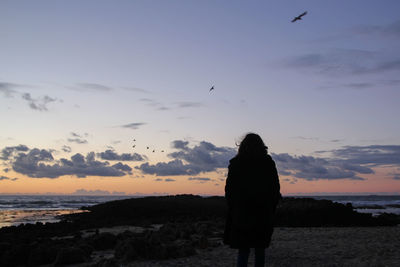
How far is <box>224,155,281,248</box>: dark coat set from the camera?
18.4 feet

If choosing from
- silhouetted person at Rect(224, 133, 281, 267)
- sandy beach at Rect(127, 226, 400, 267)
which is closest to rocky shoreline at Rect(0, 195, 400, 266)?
sandy beach at Rect(127, 226, 400, 267)

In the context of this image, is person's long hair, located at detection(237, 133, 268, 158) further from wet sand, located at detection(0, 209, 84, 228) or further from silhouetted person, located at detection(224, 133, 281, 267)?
wet sand, located at detection(0, 209, 84, 228)

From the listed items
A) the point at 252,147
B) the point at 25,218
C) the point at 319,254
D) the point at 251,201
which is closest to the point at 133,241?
the point at 319,254

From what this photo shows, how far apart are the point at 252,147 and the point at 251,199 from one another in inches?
29.2

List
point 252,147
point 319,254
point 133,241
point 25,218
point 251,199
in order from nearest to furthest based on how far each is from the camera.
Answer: point 251,199 < point 252,147 < point 319,254 < point 133,241 < point 25,218

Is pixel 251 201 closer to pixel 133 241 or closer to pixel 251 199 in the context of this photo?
pixel 251 199

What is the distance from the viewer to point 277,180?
5879 mm

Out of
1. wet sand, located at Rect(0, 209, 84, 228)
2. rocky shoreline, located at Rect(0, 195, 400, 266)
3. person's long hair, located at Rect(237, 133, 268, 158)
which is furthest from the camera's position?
wet sand, located at Rect(0, 209, 84, 228)

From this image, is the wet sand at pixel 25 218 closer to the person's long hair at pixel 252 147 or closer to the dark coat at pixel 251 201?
the dark coat at pixel 251 201

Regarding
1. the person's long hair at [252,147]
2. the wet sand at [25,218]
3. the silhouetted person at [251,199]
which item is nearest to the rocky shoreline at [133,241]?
the silhouetted person at [251,199]

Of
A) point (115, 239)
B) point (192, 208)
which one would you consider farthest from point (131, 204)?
point (115, 239)

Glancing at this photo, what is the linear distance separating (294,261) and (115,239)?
6.63m

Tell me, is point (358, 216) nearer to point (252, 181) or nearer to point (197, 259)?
point (197, 259)

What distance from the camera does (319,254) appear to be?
1063 centimetres
